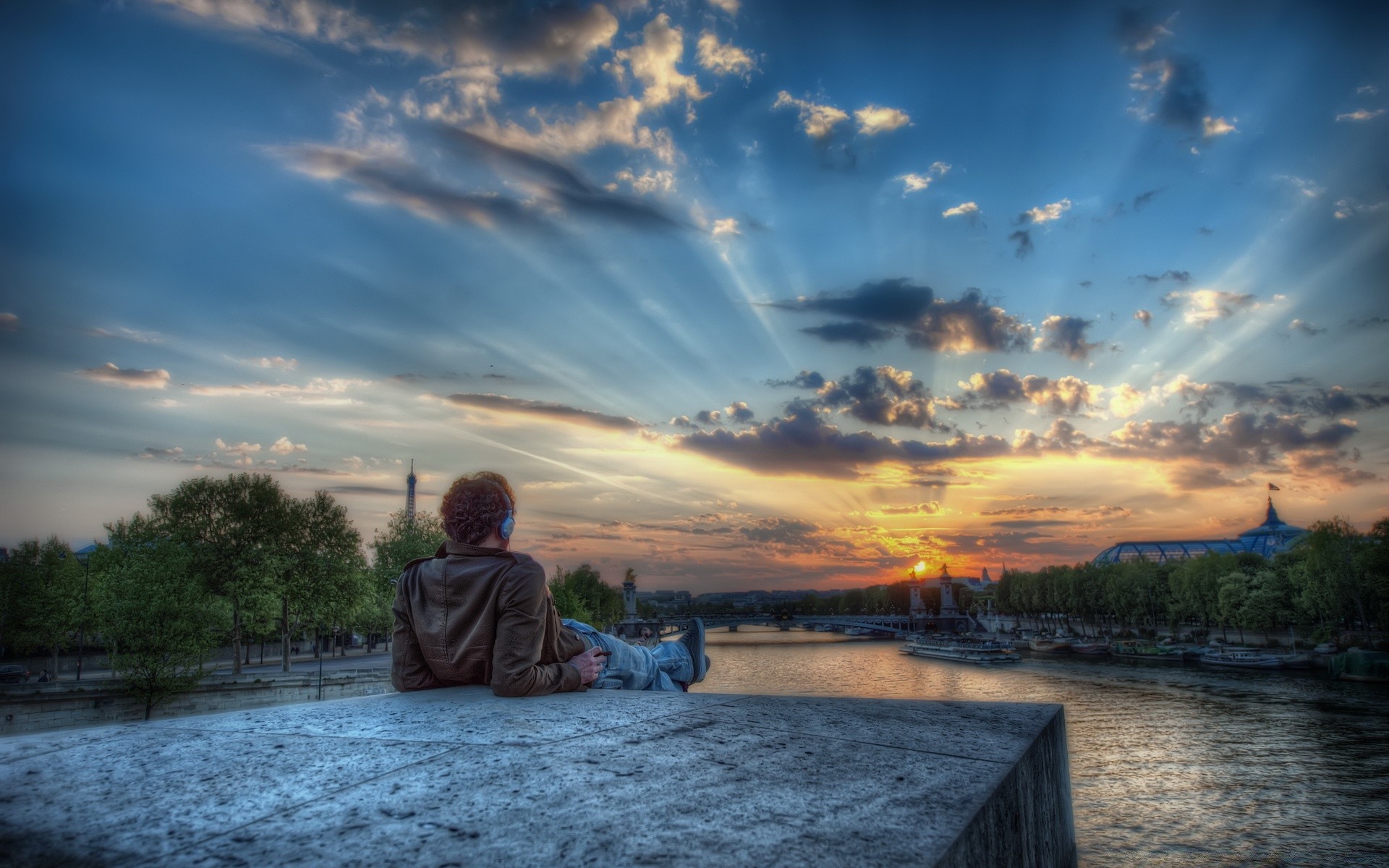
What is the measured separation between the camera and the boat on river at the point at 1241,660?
152ft

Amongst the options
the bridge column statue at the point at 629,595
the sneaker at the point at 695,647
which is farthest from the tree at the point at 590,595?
the sneaker at the point at 695,647

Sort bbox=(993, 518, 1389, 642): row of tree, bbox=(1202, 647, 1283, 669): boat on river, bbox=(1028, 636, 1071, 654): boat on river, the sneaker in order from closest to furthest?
the sneaker, bbox=(1202, 647, 1283, 669): boat on river, bbox=(993, 518, 1389, 642): row of tree, bbox=(1028, 636, 1071, 654): boat on river

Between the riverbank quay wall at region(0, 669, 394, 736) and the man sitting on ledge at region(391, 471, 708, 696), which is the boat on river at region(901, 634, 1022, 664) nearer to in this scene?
the riverbank quay wall at region(0, 669, 394, 736)

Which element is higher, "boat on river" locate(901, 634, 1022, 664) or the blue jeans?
the blue jeans

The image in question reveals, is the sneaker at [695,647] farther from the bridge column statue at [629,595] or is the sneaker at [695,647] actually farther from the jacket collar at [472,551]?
the bridge column statue at [629,595]

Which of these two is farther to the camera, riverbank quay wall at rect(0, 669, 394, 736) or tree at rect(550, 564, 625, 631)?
tree at rect(550, 564, 625, 631)

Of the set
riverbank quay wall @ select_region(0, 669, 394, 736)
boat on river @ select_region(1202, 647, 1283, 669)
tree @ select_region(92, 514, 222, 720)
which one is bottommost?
boat on river @ select_region(1202, 647, 1283, 669)

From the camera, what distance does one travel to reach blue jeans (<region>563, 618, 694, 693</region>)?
433 cm

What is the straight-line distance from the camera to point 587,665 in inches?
157

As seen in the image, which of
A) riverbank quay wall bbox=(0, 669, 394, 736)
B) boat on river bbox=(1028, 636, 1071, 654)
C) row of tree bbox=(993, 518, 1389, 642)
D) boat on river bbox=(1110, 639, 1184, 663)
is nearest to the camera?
riverbank quay wall bbox=(0, 669, 394, 736)

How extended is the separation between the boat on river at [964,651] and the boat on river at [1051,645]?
2.61 meters

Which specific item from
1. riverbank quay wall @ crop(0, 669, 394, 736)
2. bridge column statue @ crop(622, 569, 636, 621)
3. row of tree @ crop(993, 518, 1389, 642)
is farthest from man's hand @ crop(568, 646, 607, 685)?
bridge column statue @ crop(622, 569, 636, 621)

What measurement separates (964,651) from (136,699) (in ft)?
180

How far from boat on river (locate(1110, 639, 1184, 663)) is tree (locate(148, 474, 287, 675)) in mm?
57529
